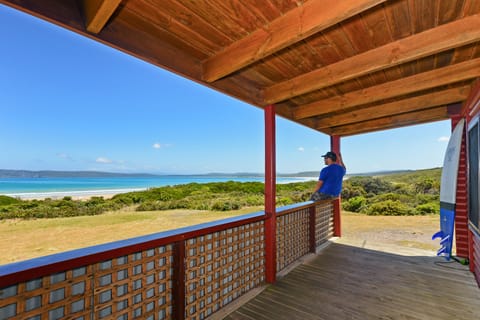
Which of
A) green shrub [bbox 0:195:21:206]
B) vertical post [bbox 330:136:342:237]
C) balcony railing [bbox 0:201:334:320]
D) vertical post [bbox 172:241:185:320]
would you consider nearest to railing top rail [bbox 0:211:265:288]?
balcony railing [bbox 0:201:334:320]

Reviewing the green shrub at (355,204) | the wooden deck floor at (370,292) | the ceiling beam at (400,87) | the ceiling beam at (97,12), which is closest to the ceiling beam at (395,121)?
the ceiling beam at (400,87)

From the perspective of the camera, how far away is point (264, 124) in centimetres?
282

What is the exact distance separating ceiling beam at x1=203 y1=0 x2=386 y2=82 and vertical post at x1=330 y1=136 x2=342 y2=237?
3428 mm

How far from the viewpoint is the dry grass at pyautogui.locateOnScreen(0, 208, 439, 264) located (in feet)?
17.0

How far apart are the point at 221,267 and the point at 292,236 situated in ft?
4.84

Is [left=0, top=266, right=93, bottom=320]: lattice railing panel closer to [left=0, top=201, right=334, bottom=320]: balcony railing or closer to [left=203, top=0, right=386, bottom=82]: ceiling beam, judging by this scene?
[left=0, top=201, right=334, bottom=320]: balcony railing

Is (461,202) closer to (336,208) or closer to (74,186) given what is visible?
(336,208)

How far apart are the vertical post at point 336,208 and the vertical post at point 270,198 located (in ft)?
7.71

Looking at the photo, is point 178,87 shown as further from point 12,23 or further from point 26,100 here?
point 12,23

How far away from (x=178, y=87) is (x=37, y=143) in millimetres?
11598

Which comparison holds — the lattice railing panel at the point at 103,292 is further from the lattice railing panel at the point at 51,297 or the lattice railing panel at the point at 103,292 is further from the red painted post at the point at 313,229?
the red painted post at the point at 313,229

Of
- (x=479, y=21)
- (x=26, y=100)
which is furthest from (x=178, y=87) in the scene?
(x=479, y=21)

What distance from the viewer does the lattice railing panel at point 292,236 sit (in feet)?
9.98

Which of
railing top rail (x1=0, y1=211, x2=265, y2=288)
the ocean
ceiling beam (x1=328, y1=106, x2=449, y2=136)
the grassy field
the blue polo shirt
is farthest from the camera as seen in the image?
the ocean
